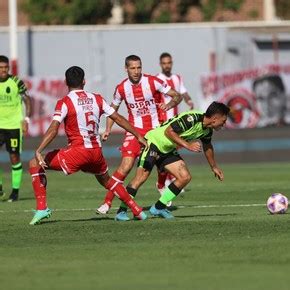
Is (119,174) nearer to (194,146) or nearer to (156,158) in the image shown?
(156,158)

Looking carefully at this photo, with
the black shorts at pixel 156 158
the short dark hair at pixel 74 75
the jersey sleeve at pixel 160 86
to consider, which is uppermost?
the short dark hair at pixel 74 75

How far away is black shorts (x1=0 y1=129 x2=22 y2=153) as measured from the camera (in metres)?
19.7

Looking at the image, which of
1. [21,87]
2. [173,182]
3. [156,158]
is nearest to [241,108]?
[21,87]

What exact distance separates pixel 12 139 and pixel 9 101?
0.63 metres

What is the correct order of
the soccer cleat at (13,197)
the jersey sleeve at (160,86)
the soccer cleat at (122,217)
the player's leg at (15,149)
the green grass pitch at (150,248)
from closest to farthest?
the green grass pitch at (150,248)
the soccer cleat at (122,217)
the jersey sleeve at (160,86)
the soccer cleat at (13,197)
the player's leg at (15,149)

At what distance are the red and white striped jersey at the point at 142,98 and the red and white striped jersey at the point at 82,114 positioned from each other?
7.28ft

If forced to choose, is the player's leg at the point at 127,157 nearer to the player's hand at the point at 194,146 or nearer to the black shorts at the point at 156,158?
the black shorts at the point at 156,158

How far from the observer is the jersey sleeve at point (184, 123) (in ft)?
49.3

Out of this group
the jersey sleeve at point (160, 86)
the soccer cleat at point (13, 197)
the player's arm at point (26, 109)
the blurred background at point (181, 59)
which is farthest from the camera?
the blurred background at point (181, 59)

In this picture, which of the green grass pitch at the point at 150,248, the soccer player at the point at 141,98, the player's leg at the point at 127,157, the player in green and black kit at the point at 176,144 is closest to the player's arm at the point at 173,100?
the soccer player at the point at 141,98

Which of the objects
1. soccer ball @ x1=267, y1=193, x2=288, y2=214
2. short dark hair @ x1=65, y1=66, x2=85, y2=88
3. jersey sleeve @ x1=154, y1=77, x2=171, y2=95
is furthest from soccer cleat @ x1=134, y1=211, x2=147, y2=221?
jersey sleeve @ x1=154, y1=77, x2=171, y2=95

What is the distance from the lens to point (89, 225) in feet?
48.0

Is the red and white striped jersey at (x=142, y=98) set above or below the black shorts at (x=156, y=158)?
above

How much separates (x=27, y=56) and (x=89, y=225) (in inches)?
911
